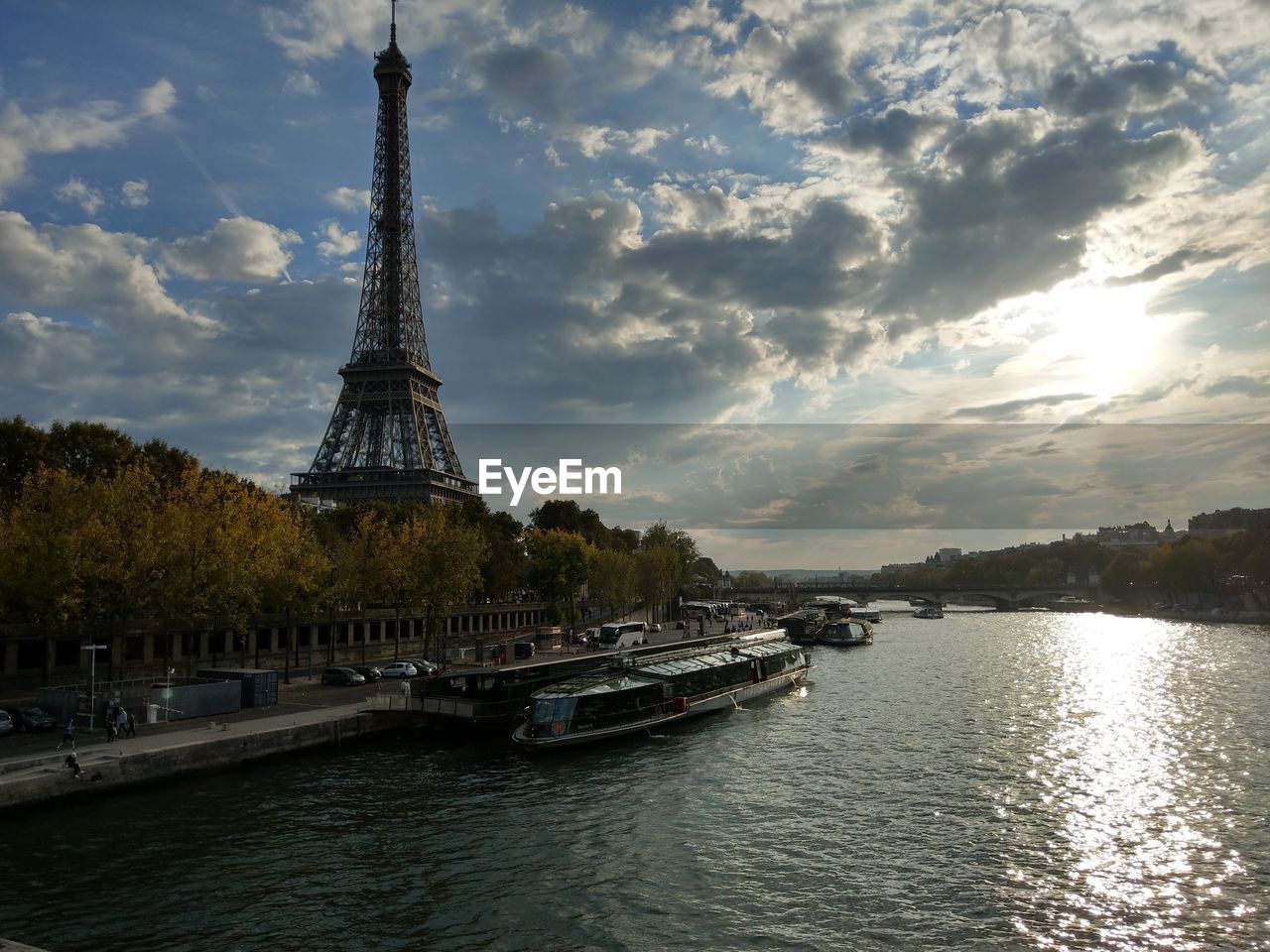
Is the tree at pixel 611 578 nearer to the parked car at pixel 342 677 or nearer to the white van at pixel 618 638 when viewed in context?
the white van at pixel 618 638

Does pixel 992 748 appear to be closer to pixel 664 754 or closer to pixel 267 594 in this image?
pixel 664 754

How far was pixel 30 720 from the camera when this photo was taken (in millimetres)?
39969

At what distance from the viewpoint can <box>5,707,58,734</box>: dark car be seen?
39875mm

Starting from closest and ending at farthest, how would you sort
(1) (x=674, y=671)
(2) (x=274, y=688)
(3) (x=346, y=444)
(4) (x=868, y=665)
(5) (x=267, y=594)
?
(2) (x=274, y=688) → (1) (x=674, y=671) → (5) (x=267, y=594) → (4) (x=868, y=665) → (3) (x=346, y=444)

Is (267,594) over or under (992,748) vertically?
over

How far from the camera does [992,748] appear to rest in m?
45.2

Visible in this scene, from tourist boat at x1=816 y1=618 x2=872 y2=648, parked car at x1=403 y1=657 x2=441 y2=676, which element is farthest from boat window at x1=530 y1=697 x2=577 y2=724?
tourist boat at x1=816 y1=618 x2=872 y2=648

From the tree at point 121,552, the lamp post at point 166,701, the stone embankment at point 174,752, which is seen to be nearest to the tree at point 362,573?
the tree at point 121,552

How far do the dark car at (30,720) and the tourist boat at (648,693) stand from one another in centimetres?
2146

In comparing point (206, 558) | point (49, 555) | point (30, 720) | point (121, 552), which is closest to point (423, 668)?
Answer: point (206, 558)

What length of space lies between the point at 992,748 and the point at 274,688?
128 ft

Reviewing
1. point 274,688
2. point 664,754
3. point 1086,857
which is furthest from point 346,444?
point 1086,857

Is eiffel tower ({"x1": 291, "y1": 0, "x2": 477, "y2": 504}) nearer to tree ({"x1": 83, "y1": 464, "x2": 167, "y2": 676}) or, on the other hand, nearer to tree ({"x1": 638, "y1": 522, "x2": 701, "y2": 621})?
tree ({"x1": 638, "y1": 522, "x2": 701, "y2": 621})

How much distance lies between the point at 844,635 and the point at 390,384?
305 feet
